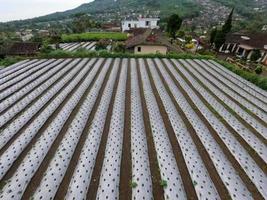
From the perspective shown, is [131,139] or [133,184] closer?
[133,184]

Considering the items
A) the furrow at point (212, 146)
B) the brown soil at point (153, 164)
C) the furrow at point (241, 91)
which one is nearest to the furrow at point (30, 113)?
the brown soil at point (153, 164)

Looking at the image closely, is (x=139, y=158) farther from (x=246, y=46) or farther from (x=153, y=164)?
(x=246, y=46)

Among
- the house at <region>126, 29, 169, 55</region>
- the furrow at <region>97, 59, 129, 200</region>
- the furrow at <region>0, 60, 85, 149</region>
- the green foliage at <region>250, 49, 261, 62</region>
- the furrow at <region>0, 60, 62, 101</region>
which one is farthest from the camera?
the green foliage at <region>250, 49, 261, 62</region>

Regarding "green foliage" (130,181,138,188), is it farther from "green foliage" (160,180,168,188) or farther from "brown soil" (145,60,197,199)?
"brown soil" (145,60,197,199)

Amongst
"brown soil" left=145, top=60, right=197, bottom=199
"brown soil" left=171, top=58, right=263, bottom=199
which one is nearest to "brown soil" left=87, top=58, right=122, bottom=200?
"brown soil" left=145, top=60, right=197, bottom=199

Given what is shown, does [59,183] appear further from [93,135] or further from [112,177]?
[93,135]

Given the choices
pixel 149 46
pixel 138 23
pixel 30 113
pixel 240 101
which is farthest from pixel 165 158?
pixel 138 23

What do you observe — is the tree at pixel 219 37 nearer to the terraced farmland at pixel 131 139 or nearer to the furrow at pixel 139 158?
the terraced farmland at pixel 131 139
